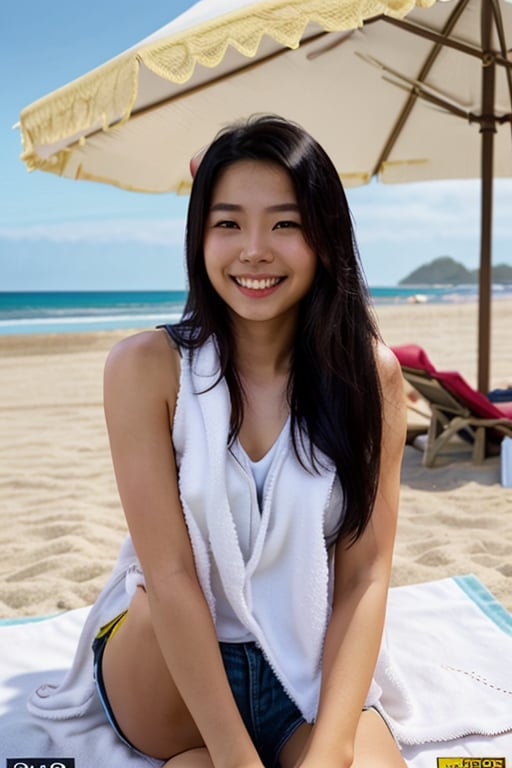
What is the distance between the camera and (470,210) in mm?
66188

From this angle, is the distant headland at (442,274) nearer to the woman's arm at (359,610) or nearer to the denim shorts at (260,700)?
the woman's arm at (359,610)

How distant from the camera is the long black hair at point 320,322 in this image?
1757 mm

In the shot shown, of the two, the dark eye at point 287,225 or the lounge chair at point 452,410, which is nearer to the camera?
the dark eye at point 287,225

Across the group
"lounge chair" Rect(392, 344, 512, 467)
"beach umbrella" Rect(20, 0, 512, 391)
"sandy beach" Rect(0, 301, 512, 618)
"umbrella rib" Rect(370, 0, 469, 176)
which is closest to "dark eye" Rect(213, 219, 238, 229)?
"beach umbrella" Rect(20, 0, 512, 391)

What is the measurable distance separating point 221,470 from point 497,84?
487 centimetres

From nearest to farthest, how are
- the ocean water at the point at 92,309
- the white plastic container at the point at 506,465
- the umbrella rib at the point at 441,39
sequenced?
the umbrella rib at the point at 441,39 < the white plastic container at the point at 506,465 < the ocean water at the point at 92,309

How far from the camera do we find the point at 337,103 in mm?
5652

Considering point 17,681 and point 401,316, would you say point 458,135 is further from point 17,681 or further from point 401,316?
point 401,316

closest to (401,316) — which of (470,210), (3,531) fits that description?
(3,531)

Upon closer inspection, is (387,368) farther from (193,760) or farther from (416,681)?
(416,681)

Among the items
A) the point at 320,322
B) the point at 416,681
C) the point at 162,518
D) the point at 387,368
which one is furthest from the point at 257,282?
the point at 416,681

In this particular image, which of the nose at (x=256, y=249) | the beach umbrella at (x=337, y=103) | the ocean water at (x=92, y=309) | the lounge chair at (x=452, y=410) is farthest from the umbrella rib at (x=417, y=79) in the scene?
the ocean water at (x=92, y=309)

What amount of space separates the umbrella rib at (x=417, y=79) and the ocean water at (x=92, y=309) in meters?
18.1

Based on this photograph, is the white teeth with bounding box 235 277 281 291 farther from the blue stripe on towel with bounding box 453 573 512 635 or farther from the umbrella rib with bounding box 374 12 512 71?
the umbrella rib with bounding box 374 12 512 71
